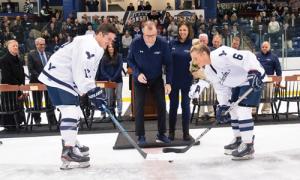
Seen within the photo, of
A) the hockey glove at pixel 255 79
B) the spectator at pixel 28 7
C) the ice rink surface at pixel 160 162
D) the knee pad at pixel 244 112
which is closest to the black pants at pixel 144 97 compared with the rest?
the ice rink surface at pixel 160 162

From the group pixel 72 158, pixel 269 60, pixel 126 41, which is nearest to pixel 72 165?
pixel 72 158

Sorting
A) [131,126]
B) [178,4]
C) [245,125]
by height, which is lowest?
[131,126]

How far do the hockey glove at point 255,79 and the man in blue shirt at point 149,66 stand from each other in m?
0.96

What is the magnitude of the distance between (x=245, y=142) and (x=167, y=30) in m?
8.60

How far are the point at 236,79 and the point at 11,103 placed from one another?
308 cm

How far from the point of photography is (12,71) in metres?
5.89

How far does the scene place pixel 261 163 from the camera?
3.95 m

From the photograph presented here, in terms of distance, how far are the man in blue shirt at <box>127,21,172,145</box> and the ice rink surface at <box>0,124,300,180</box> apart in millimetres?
451

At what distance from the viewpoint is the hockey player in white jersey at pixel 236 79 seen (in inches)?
154

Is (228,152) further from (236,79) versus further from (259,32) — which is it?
(259,32)

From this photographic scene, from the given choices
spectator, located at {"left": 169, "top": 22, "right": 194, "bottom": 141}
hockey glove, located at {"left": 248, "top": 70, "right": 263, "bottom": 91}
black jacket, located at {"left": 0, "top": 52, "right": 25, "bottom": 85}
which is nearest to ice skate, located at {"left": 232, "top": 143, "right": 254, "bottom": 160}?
hockey glove, located at {"left": 248, "top": 70, "right": 263, "bottom": 91}

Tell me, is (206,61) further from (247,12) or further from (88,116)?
(247,12)

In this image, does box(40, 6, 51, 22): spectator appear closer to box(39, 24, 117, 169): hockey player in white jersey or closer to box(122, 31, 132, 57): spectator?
box(122, 31, 132, 57): spectator

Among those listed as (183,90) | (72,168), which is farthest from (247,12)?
(72,168)
